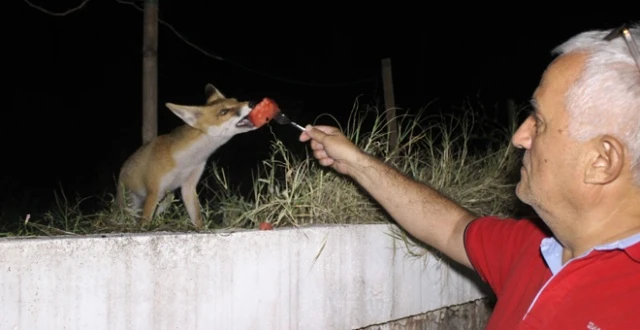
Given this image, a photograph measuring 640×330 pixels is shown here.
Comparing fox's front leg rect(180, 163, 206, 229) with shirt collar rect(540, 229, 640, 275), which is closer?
shirt collar rect(540, 229, 640, 275)

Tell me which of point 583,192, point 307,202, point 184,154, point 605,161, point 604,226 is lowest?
point 307,202

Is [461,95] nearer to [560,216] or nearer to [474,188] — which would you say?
[474,188]


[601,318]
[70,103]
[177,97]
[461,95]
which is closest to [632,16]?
[461,95]

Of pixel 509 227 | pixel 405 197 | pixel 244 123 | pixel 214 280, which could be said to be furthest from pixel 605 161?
pixel 244 123

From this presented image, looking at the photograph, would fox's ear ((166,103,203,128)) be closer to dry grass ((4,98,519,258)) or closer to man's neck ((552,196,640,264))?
dry grass ((4,98,519,258))

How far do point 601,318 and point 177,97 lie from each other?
13669 mm

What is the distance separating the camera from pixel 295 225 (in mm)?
3461

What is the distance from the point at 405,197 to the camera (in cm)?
307

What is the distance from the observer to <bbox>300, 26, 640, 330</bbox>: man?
6.39 ft

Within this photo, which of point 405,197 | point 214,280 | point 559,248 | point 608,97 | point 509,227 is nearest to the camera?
point 608,97

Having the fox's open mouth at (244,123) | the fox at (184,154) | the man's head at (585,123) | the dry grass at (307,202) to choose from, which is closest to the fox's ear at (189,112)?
the fox at (184,154)

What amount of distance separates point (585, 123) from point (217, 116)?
9.41ft

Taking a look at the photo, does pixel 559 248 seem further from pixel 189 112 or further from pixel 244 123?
pixel 189 112

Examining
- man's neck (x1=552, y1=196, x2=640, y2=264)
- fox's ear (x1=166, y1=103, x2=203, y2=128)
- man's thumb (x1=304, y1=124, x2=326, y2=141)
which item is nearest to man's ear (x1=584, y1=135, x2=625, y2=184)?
man's neck (x1=552, y1=196, x2=640, y2=264)
